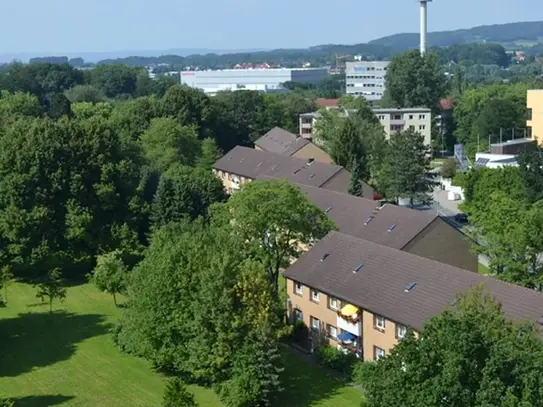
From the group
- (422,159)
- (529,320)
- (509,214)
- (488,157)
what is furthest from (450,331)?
(488,157)

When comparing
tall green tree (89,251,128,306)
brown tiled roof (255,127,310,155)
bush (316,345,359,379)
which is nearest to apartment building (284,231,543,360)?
bush (316,345,359,379)

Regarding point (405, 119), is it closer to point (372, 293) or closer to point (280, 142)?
point (280, 142)

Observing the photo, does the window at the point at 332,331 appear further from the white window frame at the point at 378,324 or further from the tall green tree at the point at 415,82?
the tall green tree at the point at 415,82

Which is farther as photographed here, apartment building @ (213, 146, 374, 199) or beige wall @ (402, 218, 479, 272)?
apartment building @ (213, 146, 374, 199)

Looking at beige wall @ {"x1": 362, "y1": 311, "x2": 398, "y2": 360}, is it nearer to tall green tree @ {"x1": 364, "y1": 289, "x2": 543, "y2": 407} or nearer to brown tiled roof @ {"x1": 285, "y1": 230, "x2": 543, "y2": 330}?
brown tiled roof @ {"x1": 285, "y1": 230, "x2": 543, "y2": 330}

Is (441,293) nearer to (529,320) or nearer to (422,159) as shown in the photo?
(529,320)
